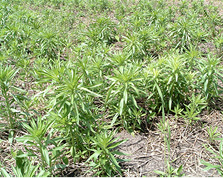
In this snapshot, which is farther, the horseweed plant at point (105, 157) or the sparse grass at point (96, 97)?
the sparse grass at point (96, 97)

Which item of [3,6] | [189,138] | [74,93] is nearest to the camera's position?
[74,93]

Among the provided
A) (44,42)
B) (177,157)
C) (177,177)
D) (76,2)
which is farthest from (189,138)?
(76,2)

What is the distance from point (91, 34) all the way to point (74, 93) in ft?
8.63

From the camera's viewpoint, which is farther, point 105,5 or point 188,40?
point 105,5

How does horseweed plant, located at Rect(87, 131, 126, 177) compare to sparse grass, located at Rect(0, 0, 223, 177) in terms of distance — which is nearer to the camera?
horseweed plant, located at Rect(87, 131, 126, 177)

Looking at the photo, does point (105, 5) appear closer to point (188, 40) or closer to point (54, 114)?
point (188, 40)

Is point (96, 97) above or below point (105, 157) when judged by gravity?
above

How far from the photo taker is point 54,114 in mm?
2404

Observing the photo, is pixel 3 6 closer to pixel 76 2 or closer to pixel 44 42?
pixel 76 2

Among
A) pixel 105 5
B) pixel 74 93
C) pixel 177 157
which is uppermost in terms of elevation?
pixel 105 5

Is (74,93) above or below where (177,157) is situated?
above

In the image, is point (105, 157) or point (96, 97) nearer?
point (105, 157)

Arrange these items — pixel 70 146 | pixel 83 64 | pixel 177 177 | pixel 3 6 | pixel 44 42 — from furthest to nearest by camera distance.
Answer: pixel 3 6
pixel 44 42
pixel 83 64
pixel 70 146
pixel 177 177

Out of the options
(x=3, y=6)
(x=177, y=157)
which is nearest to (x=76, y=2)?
(x=3, y=6)
